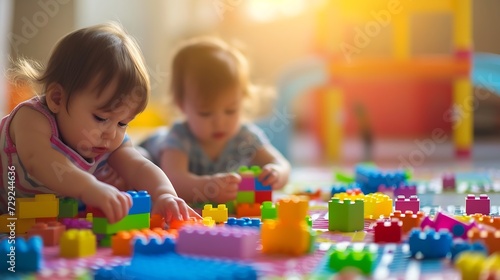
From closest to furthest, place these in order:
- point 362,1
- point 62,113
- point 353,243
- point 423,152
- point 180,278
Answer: point 180,278
point 353,243
point 62,113
point 362,1
point 423,152

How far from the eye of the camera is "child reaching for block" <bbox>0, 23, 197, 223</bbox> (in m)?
1.02

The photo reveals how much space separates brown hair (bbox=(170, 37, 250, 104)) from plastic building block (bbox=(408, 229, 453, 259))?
0.83 meters

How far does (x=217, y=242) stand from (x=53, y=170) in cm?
34

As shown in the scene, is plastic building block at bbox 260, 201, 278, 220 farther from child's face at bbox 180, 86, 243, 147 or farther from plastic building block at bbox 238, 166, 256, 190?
child's face at bbox 180, 86, 243, 147

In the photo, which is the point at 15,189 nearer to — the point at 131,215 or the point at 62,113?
the point at 62,113

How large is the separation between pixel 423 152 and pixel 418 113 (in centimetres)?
78

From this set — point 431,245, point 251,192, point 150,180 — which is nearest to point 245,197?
point 251,192

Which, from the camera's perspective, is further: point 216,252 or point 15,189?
point 15,189

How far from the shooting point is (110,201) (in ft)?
2.93

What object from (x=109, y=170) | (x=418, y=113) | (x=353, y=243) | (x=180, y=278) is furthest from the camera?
(x=418, y=113)

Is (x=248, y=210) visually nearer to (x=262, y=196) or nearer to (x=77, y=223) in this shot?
(x=262, y=196)

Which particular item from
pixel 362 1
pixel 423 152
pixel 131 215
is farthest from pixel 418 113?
pixel 131 215

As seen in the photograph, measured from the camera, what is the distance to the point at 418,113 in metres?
3.73

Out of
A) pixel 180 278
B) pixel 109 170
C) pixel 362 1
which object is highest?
pixel 362 1
